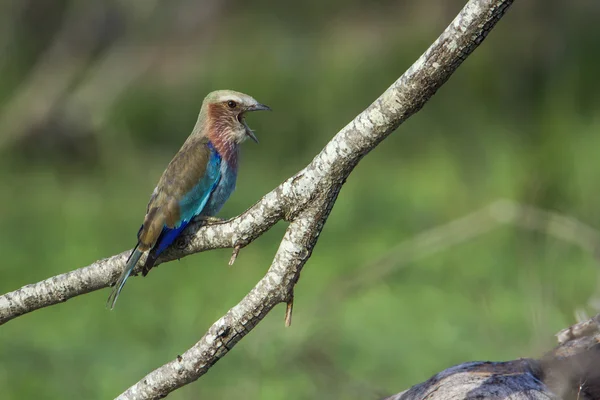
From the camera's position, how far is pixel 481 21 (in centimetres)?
171

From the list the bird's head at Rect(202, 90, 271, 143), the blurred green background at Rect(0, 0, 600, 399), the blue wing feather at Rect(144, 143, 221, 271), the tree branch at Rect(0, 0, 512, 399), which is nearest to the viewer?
the tree branch at Rect(0, 0, 512, 399)

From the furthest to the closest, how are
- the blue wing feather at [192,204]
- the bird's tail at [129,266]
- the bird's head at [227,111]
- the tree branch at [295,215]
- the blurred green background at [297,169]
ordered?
the blurred green background at [297,169] < the bird's head at [227,111] < the blue wing feather at [192,204] < the bird's tail at [129,266] < the tree branch at [295,215]

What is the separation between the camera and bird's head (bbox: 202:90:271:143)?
120 inches

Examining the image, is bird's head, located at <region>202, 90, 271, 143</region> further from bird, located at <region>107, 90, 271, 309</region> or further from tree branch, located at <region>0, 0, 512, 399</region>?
tree branch, located at <region>0, 0, 512, 399</region>

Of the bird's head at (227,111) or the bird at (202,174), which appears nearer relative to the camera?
the bird at (202,174)

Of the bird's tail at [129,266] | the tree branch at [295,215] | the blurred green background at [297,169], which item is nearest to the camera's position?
the tree branch at [295,215]

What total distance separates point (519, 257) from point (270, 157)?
253cm

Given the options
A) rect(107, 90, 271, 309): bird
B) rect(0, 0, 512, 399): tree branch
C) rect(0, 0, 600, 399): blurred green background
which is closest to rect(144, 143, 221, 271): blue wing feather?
rect(107, 90, 271, 309): bird

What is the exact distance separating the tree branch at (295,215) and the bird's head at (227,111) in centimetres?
80

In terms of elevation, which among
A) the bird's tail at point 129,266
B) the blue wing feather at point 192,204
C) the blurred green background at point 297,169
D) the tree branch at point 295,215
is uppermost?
the blurred green background at point 297,169

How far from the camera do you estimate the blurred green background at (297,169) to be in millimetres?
4453

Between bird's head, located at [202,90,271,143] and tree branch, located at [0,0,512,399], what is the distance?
0.80 meters

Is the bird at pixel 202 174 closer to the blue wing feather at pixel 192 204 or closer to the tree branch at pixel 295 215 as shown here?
the blue wing feather at pixel 192 204

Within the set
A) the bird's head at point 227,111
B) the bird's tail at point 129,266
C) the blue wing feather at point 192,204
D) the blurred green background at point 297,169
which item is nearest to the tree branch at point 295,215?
the bird's tail at point 129,266
